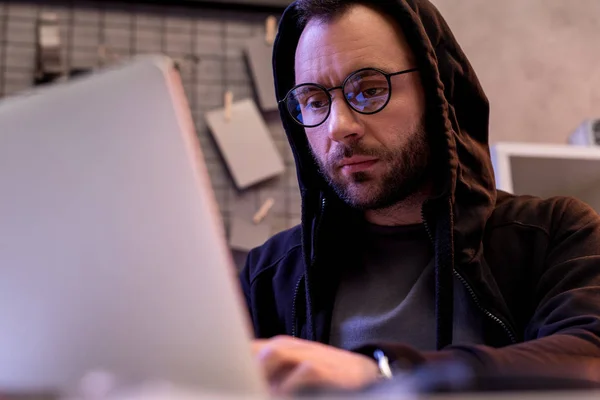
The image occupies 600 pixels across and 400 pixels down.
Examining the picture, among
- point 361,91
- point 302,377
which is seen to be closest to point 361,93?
point 361,91

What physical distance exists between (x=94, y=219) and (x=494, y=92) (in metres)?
1.72

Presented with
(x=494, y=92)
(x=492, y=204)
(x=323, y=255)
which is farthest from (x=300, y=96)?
(x=494, y=92)

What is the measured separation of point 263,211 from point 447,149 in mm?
688

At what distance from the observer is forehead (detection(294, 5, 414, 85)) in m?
1.21

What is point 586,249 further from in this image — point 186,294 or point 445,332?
point 186,294

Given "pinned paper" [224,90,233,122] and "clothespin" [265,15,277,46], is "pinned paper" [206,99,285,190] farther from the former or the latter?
"clothespin" [265,15,277,46]

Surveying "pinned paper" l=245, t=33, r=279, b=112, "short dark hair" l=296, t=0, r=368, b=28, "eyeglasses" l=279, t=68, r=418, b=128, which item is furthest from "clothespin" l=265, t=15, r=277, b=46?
"eyeglasses" l=279, t=68, r=418, b=128

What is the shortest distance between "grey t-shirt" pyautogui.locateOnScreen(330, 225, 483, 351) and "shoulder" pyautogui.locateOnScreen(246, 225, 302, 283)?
0.13 metres

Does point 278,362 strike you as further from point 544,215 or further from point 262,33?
point 262,33

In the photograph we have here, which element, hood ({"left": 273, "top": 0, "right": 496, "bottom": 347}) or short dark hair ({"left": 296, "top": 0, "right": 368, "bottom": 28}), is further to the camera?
short dark hair ({"left": 296, "top": 0, "right": 368, "bottom": 28})

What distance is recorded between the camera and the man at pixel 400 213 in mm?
1102

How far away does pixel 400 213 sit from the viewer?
127 cm

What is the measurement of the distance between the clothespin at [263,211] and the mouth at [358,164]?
553 mm

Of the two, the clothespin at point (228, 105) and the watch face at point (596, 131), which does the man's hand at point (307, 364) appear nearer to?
the clothespin at point (228, 105)
